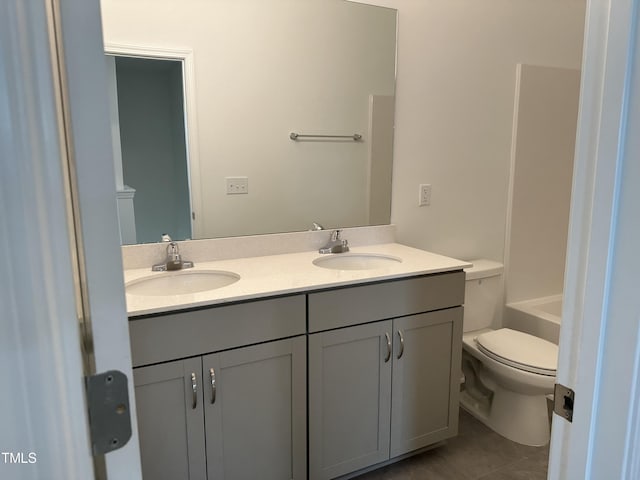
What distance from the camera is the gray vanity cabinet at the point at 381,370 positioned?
168 centimetres

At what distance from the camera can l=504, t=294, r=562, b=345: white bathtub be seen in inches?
101

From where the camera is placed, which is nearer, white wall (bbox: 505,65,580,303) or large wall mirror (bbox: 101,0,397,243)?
large wall mirror (bbox: 101,0,397,243)

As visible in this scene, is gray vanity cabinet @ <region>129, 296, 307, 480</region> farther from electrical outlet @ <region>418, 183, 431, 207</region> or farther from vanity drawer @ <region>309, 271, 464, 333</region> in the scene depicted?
electrical outlet @ <region>418, 183, 431, 207</region>

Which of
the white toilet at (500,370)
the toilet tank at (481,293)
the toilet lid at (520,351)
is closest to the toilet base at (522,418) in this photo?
the white toilet at (500,370)

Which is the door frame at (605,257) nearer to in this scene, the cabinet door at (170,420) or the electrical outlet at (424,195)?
the cabinet door at (170,420)

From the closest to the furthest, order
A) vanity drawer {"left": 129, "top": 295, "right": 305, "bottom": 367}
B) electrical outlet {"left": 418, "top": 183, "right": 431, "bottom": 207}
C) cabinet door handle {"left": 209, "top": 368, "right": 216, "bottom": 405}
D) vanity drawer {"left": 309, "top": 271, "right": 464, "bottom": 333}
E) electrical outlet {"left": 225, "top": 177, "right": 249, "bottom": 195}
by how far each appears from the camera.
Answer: vanity drawer {"left": 129, "top": 295, "right": 305, "bottom": 367}, cabinet door handle {"left": 209, "top": 368, "right": 216, "bottom": 405}, vanity drawer {"left": 309, "top": 271, "right": 464, "bottom": 333}, electrical outlet {"left": 225, "top": 177, "right": 249, "bottom": 195}, electrical outlet {"left": 418, "top": 183, "right": 431, "bottom": 207}

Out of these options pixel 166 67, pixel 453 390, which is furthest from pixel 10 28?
pixel 453 390

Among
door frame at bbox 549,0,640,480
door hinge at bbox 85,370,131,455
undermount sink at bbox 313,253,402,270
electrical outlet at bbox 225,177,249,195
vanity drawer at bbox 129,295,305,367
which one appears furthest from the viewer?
undermount sink at bbox 313,253,402,270

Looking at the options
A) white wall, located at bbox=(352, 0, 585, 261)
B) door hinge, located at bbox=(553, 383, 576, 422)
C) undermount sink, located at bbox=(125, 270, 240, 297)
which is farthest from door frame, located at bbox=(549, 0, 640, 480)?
white wall, located at bbox=(352, 0, 585, 261)

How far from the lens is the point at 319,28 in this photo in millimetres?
2043

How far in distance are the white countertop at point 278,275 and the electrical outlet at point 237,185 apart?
0.95 feet

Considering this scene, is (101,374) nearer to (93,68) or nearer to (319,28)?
(93,68)

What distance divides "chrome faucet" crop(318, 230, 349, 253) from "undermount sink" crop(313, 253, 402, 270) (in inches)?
1.2

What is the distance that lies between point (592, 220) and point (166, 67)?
1604 millimetres
